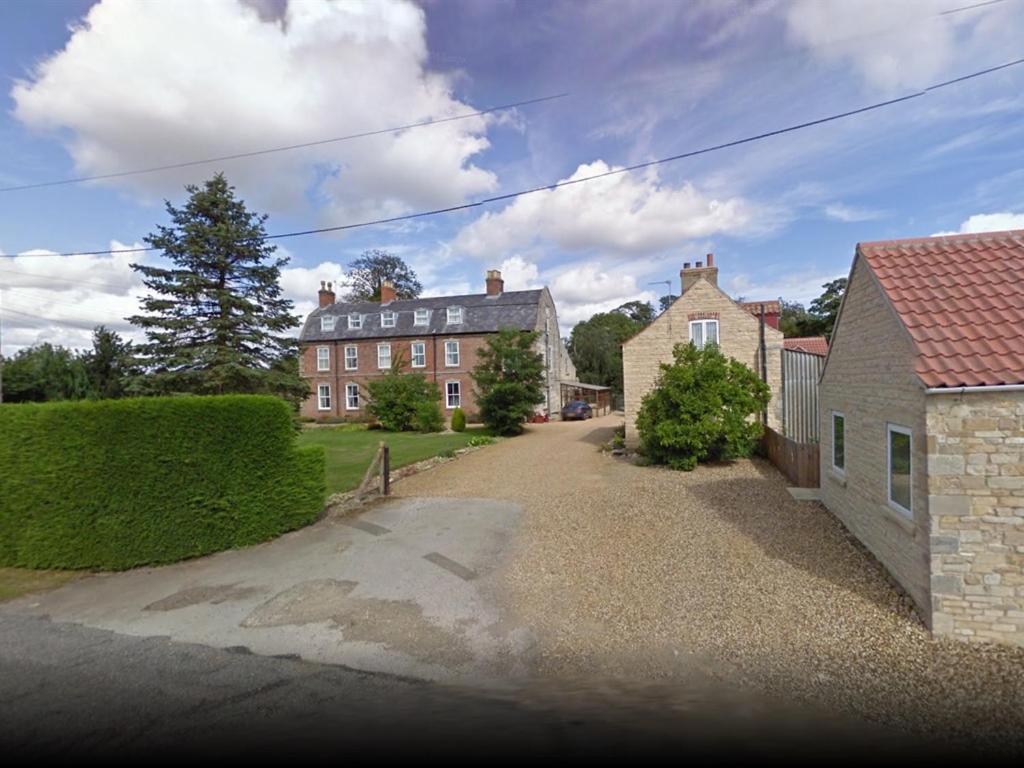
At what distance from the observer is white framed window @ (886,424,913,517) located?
17.9ft

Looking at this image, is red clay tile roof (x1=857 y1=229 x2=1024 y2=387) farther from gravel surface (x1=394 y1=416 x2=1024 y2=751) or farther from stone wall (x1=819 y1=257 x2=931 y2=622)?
gravel surface (x1=394 y1=416 x2=1024 y2=751)

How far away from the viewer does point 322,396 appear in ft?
121

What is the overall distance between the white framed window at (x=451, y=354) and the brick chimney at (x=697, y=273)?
1834 cm

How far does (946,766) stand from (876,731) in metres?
0.38

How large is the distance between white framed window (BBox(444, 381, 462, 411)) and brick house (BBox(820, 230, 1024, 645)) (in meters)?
28.5

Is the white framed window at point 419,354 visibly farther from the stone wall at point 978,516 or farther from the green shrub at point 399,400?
the stone wall at point 978,516

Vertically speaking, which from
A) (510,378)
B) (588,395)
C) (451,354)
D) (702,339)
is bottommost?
(588,395)

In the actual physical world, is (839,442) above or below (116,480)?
Result: above

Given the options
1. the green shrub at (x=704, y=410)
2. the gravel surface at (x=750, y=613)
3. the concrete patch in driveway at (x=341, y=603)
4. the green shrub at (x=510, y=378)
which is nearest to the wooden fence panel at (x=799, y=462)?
the green shrub at (x=704, y=410)

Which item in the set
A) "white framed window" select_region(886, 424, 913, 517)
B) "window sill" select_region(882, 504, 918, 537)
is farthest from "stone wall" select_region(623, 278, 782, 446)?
"window sill" select_region(882, 504, 918, 537)

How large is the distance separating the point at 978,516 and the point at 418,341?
3273 cm

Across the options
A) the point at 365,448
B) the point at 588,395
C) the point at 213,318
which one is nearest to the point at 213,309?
the point at 213,318

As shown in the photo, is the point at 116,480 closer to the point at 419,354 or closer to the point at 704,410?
the point at 704,410

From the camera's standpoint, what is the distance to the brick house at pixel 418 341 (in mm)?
34062
